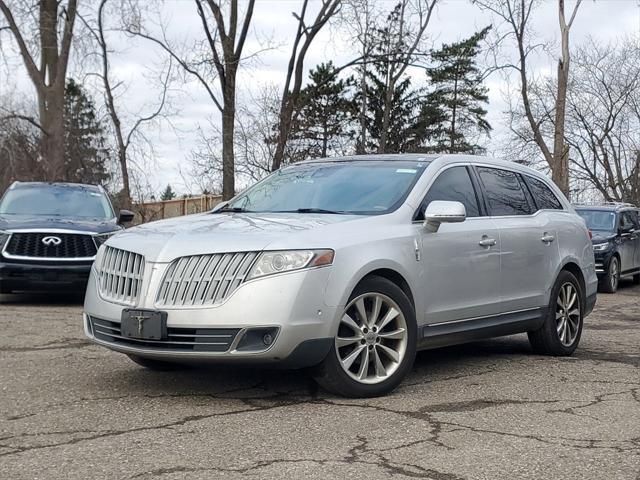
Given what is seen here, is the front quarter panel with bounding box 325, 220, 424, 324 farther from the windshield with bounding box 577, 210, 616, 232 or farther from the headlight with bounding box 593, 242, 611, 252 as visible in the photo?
the windshield with bounding box 577, 210, 616, 232

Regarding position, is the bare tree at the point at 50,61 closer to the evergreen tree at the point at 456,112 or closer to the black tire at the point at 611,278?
the black tire at the point at 611,278

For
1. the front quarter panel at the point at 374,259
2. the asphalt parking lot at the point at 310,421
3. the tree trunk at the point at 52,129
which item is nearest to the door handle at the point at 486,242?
the front quarter panel at the point at 374,259

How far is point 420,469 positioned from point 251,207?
10.5ft

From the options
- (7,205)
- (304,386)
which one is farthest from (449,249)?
(7,205)

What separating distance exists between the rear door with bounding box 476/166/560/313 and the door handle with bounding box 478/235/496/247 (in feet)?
0.48

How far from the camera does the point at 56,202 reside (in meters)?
12.7

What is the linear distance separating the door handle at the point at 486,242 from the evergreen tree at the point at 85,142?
78.2 feet

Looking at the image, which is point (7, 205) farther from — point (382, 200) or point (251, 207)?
point (382, 200)

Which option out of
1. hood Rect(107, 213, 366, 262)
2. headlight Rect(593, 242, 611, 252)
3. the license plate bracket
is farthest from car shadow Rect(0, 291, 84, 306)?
headlight Rect(593, 242, 611, 252)

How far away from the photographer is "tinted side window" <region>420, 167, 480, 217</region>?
22.0 ft

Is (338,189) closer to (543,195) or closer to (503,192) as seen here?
(503,192)

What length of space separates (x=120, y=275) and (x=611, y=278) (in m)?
13.3

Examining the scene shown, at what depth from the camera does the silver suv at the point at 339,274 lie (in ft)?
17.5

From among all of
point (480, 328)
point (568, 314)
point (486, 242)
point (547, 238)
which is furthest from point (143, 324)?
point (568, 314)
